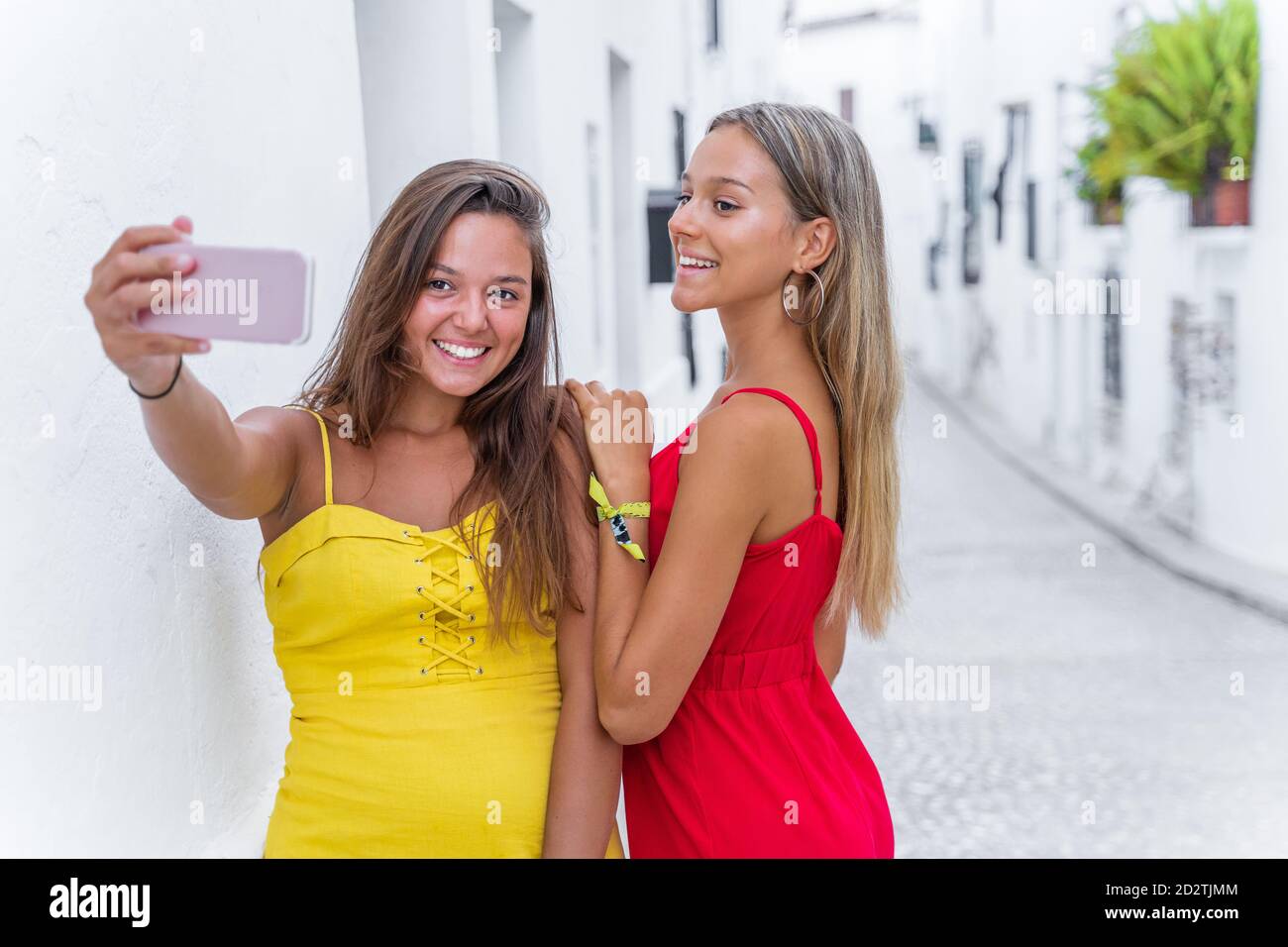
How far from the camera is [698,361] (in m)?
10.6

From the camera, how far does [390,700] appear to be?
193 cm

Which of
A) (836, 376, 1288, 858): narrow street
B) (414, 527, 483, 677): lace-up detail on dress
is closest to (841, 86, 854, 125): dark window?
(836, 376, 1288, 858): narrow street

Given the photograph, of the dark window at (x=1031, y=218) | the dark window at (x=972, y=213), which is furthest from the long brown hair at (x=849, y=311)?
the dark window at (x=972, y=213)

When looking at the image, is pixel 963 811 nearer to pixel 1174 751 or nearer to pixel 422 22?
A: pixel 1174 751

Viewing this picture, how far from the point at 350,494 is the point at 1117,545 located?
9132 mm

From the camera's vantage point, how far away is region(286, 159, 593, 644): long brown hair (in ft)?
6.48

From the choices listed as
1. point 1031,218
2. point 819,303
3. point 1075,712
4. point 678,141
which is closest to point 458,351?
point 819,303

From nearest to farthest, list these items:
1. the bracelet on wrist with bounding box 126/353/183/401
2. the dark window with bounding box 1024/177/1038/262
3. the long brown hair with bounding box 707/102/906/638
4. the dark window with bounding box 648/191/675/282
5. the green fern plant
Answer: the bracelet on wrist with bounding box 126/353/183/401 → the long brown hair with bounding box 707/102/906/638 → the dark window with bounding box 648/191/675/282 → the green fern plant → the dark window with bounding box 1024/177/1038/262

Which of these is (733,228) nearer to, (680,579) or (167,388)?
(680,579)

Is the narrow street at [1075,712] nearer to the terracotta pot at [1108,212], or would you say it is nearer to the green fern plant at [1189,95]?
Answer: the terracotta pot at [1108,212]

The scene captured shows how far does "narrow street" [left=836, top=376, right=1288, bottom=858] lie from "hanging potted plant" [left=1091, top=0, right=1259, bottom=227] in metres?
2.60

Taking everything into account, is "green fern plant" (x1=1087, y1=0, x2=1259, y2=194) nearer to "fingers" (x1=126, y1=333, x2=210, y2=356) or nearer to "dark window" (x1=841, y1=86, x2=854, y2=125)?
"fingers" (x1=126, y1=333, x2=210, y2=356)

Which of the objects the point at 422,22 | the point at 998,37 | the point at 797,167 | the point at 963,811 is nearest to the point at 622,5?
the point at 422,22

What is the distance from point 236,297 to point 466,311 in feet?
2.15
